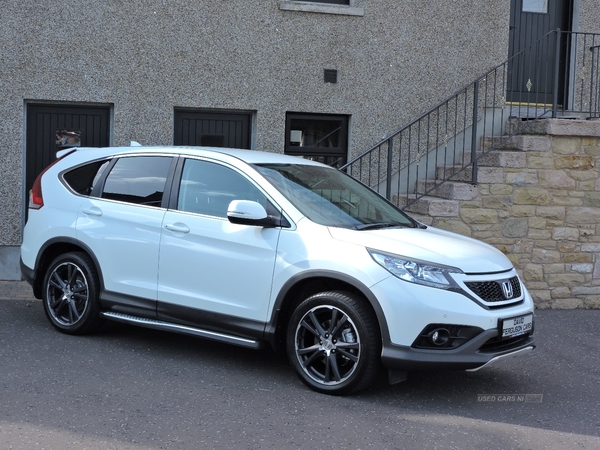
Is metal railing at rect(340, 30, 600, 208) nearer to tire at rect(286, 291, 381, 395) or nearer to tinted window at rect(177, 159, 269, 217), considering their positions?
tinted window at rect(177, 159, 269, 217)

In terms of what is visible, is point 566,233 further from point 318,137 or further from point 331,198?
point 331,198

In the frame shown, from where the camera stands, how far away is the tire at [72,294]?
23.4 ft

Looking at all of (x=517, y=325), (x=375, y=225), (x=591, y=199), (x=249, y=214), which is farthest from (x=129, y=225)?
(x=591, y=199)

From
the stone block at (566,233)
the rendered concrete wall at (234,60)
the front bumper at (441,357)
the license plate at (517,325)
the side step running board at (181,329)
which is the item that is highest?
the rendered concrete wall at (234,60)

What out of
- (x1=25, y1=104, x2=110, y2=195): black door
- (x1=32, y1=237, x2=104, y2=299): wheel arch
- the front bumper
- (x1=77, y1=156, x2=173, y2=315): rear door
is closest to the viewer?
the front bumper

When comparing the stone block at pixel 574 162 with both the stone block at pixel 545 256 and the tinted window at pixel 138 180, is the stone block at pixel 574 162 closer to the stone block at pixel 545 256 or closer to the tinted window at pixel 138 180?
the stone block at pixel 545 256

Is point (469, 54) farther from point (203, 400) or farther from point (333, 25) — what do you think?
point (203, 400)

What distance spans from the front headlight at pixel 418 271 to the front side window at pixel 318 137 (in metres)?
5.75

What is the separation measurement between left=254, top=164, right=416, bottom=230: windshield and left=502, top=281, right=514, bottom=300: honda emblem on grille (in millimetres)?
1005

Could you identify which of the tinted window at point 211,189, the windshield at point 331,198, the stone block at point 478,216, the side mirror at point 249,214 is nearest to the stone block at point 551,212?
the stone block at point 478,216

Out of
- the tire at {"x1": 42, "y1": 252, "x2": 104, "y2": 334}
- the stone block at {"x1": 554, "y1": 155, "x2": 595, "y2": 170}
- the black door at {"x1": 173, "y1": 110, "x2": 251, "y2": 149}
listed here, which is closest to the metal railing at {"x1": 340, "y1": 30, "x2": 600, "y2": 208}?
the stone block at {"x1": 554, "y1": 155, "x2": 595, "y2": 170}

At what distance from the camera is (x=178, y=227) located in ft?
21.5

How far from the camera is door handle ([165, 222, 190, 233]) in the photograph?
257 inches

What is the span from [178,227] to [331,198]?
1.20 m
